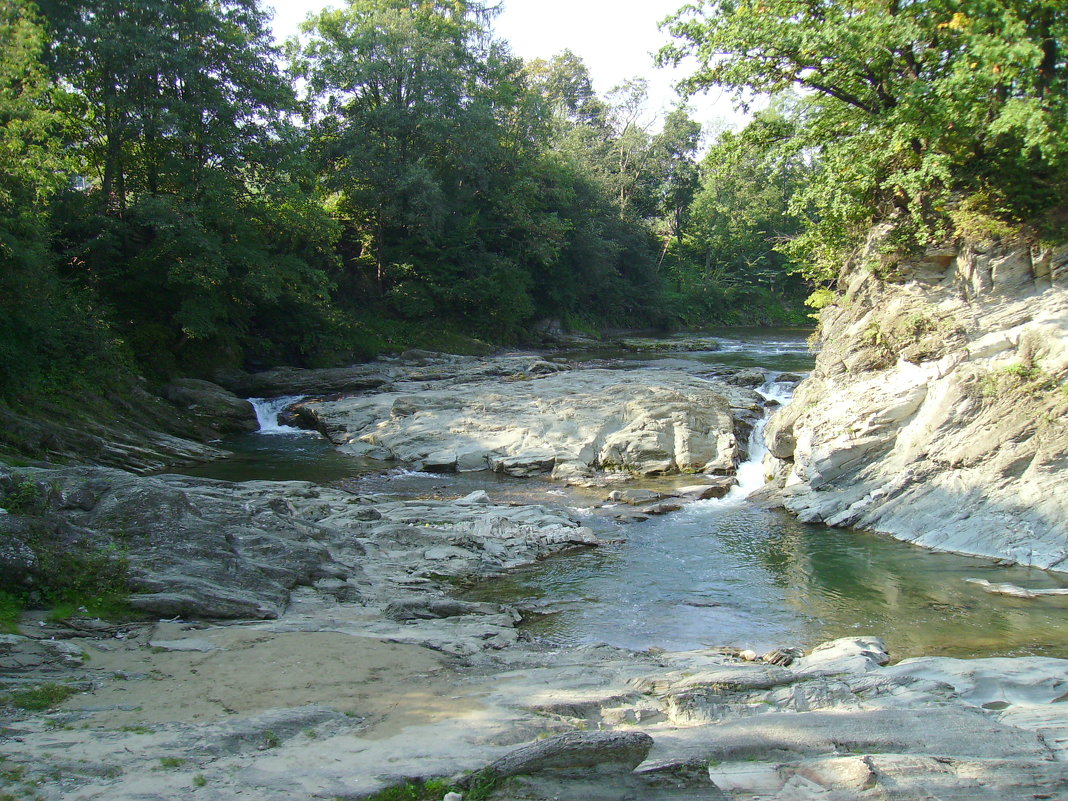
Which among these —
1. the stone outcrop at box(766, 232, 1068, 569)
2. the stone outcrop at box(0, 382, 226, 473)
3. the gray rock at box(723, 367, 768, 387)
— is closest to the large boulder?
the stone outcrop at box(0, 382, 226, 473)

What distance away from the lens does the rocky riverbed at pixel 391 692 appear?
3828 millimetres

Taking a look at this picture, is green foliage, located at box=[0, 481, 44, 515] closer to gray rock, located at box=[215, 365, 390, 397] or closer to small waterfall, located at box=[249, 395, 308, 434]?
small waterfall, located at box=[249, 395, 308, 434]

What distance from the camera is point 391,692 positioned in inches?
219

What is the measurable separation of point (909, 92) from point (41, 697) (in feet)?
44.1

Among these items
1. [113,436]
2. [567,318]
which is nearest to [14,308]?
[113,436]

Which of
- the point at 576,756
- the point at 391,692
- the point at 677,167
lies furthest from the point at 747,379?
the point at 677,167

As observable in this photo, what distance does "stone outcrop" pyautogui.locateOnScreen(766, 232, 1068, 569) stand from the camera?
11.0 meters

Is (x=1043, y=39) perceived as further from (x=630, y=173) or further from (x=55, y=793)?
(x=630, y=173)

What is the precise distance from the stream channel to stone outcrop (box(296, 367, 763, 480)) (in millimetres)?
1256

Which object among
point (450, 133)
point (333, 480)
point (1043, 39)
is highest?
point (450, 133)

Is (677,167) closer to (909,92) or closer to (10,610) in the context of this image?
(909,92)

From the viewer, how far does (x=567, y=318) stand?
136 feet

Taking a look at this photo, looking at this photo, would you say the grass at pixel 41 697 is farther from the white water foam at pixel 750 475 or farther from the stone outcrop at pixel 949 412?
the stone outcrop at pixel 949 412

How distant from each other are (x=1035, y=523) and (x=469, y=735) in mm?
9487
